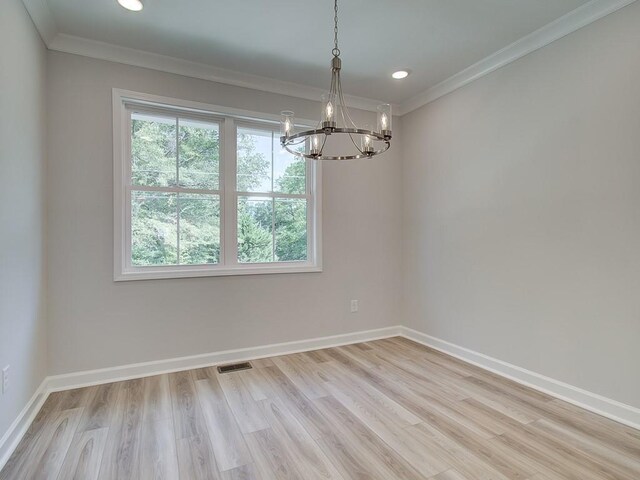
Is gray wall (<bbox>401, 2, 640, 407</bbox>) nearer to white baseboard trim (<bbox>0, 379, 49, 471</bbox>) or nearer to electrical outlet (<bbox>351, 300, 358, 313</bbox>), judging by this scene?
electrical outlet (<bbox>351, 300, 358, 313</bbox>)

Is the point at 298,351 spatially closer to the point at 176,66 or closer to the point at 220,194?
the point at 220,194

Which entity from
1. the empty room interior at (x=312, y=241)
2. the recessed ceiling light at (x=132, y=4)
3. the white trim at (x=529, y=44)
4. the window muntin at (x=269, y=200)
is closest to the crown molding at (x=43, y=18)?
the empty room interior at (x=312, y=241)

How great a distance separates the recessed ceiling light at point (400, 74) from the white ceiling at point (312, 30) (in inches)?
2.8

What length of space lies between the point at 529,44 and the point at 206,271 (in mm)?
3174

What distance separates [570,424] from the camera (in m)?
2.06

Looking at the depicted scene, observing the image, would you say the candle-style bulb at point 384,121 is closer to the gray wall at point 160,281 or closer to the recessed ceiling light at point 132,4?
the gray wall at point 160,281

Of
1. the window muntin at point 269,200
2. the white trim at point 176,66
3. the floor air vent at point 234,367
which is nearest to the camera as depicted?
the white trim at point 176,66

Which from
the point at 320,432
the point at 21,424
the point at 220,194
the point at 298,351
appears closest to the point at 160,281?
the point at 220,194

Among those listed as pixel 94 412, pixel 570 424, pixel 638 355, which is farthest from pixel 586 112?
pixel 94 412

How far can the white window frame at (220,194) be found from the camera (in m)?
2.70

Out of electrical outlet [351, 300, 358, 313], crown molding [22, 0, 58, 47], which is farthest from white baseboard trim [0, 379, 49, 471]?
electrical outlet [351, 300, 358, 313]

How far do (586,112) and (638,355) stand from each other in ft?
5.15

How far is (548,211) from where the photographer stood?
246 cm

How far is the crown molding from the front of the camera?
81.4 inches
